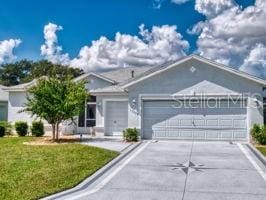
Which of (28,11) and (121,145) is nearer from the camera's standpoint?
(121,145)

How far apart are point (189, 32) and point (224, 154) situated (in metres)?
13.7

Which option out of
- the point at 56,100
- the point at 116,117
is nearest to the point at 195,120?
the point at 116,117

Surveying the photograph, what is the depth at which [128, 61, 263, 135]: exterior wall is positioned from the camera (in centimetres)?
1878

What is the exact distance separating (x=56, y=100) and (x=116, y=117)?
467cm

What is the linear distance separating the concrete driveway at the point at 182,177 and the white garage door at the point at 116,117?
5.90m

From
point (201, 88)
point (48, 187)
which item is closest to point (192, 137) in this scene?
point (201, 88)

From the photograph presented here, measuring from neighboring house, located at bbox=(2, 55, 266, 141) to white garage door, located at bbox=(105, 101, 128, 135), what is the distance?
1293 mm

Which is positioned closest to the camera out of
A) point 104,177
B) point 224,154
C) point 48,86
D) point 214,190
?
point 214,190

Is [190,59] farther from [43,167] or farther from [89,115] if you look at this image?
[43,167]

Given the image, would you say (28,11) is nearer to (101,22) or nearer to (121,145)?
(101,22)

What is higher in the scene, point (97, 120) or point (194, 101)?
point (194, 101)

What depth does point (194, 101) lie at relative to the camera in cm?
1961

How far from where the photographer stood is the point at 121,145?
1758cm

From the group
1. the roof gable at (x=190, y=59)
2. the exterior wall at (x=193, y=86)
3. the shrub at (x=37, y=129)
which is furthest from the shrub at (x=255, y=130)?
the shrub at (x=37, y=129)
